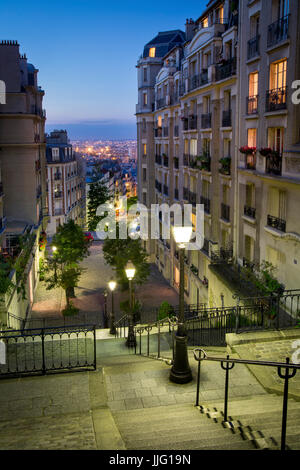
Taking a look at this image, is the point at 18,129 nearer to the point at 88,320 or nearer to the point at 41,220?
the point at 41,220

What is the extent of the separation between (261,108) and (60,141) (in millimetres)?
45616

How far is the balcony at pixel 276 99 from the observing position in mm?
15702

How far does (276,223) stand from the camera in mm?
16875

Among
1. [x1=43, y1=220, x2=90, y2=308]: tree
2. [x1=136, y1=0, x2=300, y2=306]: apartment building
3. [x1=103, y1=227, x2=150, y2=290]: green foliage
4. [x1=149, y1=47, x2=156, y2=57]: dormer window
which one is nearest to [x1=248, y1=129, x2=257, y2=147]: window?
[x1=136, y1=0, x2=300, y2=306]: apartment building

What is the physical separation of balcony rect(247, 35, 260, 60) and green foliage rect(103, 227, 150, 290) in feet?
51.2

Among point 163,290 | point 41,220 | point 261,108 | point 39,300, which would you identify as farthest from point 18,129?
point 261,108

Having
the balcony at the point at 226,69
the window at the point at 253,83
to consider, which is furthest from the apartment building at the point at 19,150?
the window at the point at 253,83

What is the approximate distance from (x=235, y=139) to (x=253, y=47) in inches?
166

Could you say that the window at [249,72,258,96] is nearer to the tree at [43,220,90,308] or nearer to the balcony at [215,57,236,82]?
the balcony at [215,57,236,82]

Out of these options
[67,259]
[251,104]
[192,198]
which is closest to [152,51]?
[192,198]

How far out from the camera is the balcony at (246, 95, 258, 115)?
18.4m

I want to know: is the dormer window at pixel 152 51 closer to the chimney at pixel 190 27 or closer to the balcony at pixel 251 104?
the chimney at pixel 190 27

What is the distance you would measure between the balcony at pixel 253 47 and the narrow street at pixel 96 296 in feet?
55.1
